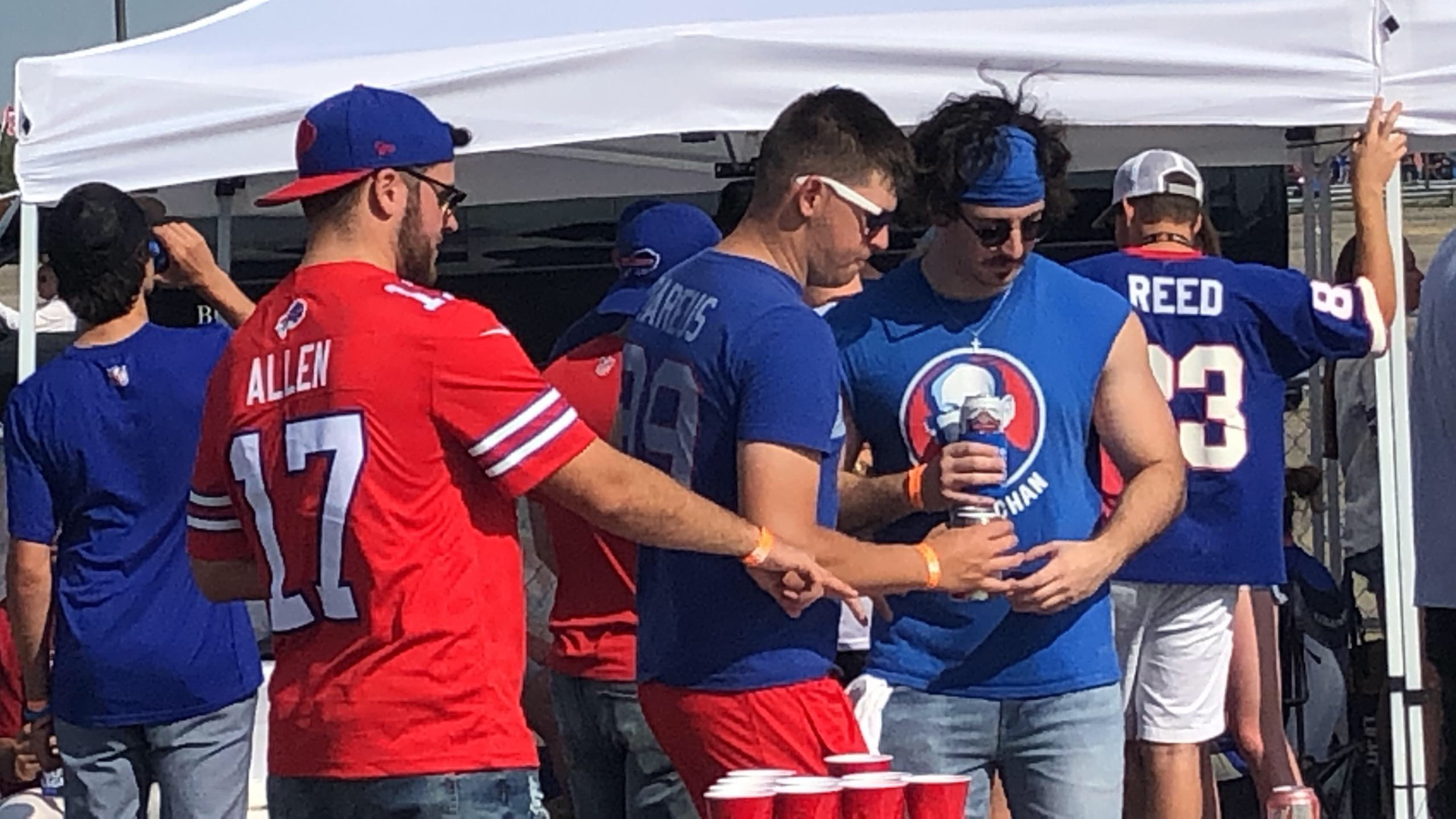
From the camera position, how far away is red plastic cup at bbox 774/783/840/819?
Result: 2.56m

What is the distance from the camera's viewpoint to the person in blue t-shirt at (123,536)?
388cm

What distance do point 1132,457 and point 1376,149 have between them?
4.55ft

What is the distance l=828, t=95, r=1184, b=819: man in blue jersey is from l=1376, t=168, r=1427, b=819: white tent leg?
197 centimetres

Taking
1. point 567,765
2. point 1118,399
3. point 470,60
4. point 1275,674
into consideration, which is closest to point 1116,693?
point 1118,399

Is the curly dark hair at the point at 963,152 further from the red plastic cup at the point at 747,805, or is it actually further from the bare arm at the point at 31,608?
the bare arm at the point at 31,608

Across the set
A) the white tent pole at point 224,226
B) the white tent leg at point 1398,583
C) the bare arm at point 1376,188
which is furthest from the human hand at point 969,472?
the white tent pole at point 224,226

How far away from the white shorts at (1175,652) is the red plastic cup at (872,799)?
2265 mm

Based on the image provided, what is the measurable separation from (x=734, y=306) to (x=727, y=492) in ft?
0.89

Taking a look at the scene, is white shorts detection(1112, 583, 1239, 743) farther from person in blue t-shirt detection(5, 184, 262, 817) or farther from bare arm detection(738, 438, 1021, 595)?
person in blue t-shirt detection(5, 184, 262, 817)

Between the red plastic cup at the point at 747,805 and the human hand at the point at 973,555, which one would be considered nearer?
the red plastic cup at the point at 747,805

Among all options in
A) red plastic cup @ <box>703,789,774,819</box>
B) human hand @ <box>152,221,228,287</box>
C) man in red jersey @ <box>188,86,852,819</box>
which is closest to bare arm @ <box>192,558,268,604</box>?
man in red jersey @ <box>188,86,852,819</box>

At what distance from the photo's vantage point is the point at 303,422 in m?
2.64

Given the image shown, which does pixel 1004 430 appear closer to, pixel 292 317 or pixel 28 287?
pixel 292 317

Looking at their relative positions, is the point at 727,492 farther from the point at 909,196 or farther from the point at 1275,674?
the point at 1275,674
